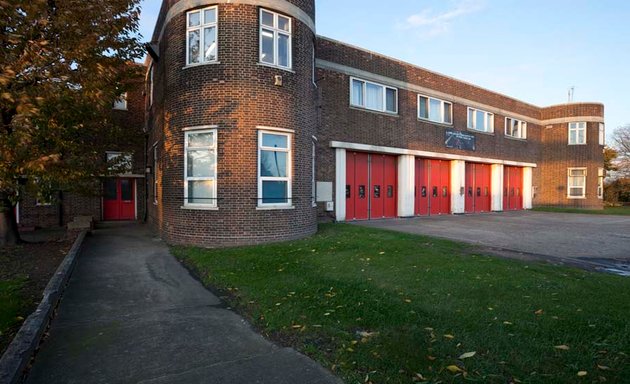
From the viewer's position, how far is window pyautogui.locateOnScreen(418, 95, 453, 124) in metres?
19.6

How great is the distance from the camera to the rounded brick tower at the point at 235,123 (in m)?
10.6

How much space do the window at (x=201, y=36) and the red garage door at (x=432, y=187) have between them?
40.2ft

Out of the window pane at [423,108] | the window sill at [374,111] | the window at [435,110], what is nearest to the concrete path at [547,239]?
the window sill at [374,111]

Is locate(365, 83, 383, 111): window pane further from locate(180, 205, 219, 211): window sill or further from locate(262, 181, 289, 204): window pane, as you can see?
locate(180, 205, 219, 211): window sill

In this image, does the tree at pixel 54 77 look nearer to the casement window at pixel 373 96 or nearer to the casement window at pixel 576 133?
the casement window at pixel 373 96

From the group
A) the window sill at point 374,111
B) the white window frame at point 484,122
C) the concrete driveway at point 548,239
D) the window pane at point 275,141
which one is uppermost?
the white window frame at point 484,122

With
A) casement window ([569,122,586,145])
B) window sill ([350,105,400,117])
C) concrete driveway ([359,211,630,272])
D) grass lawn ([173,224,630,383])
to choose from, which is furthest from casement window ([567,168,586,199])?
grass lawn ([173,224,630,383])

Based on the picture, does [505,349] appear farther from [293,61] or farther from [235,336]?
[293,61]

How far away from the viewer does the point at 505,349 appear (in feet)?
12.5

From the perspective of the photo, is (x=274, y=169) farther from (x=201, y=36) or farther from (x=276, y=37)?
(x=201, y=36)

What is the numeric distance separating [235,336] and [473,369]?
8.59ft

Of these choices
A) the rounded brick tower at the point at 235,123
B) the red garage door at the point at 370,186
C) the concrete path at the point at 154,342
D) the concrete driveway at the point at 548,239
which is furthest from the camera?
the red garage door at the point at 370,186

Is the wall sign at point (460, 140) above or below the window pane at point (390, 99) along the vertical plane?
below

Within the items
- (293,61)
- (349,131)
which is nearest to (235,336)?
(293,61)
